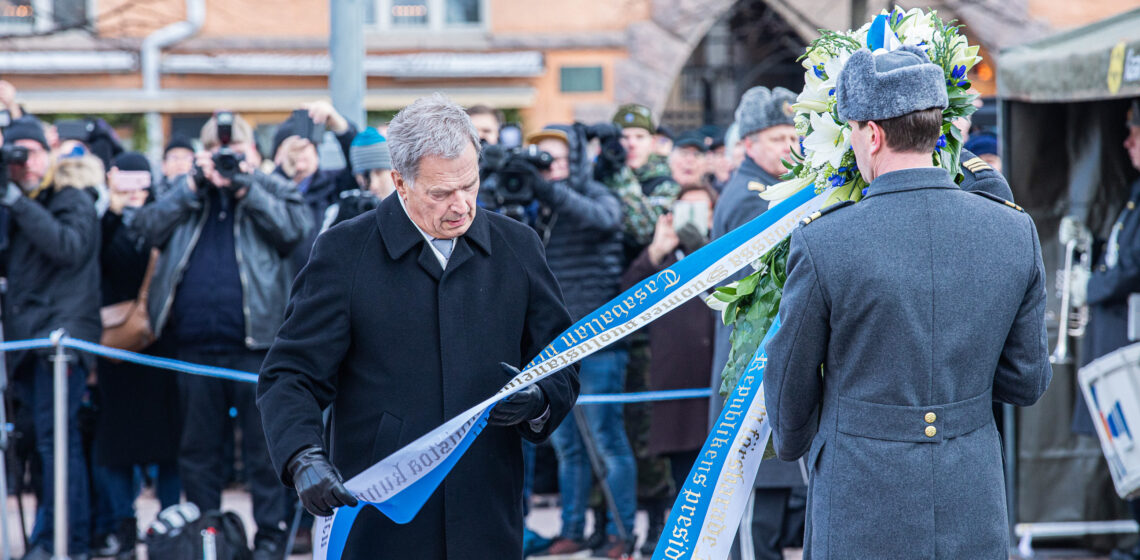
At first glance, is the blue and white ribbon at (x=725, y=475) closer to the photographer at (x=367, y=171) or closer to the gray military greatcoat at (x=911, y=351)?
the gray military greatcoat at (x=911, y=351)

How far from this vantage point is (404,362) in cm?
342

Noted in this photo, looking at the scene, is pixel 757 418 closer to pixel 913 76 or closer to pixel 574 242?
pixel 913 76

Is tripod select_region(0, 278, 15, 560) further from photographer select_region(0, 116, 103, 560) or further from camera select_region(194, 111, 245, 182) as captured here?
camera select_region(194, 111, 245, 182)

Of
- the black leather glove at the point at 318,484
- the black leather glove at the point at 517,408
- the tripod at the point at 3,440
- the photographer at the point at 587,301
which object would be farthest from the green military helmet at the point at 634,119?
the black leather glove at the point at 318,484

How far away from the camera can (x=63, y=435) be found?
6.65m

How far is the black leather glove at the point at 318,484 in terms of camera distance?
3.14m

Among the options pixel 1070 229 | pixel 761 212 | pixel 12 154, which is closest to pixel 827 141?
pixel 761 212

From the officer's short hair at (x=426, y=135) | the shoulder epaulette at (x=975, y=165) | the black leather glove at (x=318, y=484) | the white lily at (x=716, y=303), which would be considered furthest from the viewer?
the shoulder epaulette at (x=975, y=165)

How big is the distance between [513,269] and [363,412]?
1.79 feet

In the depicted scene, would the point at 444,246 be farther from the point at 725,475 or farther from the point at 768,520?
the point at 768,520

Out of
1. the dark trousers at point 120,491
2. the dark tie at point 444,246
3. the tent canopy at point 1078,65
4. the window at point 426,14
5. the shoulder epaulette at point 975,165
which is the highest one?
the window at point 426,14

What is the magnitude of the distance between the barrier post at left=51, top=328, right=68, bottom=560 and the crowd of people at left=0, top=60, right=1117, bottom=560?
0.22m

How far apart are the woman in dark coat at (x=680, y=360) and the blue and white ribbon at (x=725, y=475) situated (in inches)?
119

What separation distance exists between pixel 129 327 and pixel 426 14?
10.7 metres
